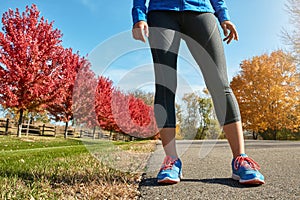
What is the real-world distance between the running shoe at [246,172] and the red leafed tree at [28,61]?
11.2 meters

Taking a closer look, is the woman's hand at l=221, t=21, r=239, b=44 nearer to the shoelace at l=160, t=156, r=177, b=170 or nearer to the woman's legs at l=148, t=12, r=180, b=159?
the woman's legs at l=148, t=12, r=180, b=159

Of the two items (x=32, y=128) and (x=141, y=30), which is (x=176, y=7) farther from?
(x=32, y=128)

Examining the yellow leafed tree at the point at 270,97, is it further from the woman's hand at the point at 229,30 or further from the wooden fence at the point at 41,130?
the woman's hand at the point at 229,30

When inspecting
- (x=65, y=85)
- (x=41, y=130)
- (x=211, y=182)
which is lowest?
(x=41, y=130)

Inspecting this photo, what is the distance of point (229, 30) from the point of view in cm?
184

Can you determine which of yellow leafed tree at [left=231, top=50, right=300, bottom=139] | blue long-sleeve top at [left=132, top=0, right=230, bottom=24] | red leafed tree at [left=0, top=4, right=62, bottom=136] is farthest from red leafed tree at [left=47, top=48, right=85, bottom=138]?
blue long-sleeve top at [left=132, top=0, right=230, bottom=24]

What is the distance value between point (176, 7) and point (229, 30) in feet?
1.34

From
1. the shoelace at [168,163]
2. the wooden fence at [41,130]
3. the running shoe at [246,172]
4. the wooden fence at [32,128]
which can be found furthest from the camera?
the wooden fence at [32,128]

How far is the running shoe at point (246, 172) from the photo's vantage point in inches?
56.5

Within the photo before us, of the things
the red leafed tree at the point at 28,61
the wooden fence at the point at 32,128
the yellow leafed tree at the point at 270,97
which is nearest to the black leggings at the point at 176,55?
the red leafed tree at the point at 28,61

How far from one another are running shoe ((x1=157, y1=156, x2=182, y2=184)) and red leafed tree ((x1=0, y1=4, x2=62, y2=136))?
11.0 m

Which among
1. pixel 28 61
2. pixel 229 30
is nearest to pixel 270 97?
pixel 28 61

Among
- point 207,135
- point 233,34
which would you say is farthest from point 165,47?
point 207,135

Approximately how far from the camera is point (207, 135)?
3.86 m
